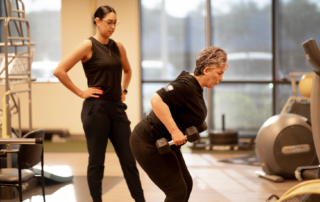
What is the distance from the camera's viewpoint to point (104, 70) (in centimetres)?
249

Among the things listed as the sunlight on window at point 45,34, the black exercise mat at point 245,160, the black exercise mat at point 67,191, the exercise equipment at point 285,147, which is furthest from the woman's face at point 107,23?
the sunlight on window at point 45,34

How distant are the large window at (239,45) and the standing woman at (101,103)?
3.94 meters

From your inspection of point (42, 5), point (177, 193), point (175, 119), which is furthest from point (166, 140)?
point (42, 5)

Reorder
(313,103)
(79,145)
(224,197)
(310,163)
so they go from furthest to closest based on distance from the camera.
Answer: (79,145) → (310,163) → (224,197) → (313,103)

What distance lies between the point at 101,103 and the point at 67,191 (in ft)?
4.26

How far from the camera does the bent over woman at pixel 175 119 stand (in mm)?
1827

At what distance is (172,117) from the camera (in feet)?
6.21

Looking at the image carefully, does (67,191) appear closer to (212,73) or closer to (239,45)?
(212,73)

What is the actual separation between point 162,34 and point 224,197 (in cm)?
380

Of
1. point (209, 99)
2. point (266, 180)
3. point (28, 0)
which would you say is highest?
point (28, 0)

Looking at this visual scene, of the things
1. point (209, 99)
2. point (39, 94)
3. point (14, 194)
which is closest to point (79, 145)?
point (39, 94)

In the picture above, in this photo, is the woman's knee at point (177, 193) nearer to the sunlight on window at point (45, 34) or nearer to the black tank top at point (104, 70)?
the black tank top at point (104, 70)

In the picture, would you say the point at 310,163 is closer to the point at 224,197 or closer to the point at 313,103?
the point at 224,197

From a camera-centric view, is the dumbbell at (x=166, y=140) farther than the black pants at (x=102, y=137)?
No
